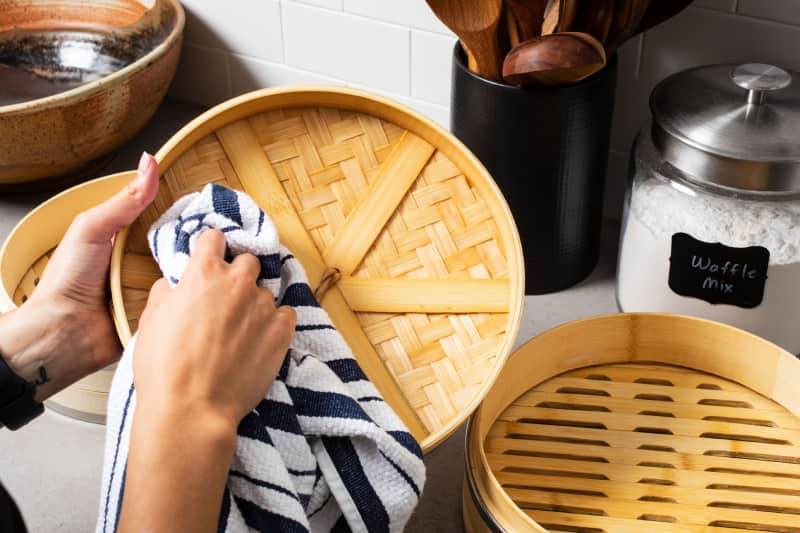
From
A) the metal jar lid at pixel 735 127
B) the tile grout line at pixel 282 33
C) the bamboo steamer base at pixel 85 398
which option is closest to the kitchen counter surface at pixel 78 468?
the bamboo steamer base at pixel 85 398

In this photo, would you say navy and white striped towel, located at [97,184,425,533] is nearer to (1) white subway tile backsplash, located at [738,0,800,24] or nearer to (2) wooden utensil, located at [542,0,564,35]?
(2) wooden utensil, located at [542,0,564,35]

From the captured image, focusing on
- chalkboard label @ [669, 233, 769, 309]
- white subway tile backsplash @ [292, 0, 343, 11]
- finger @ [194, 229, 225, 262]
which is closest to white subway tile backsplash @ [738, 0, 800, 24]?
chalkboard label @ [669, 233, 769, 309]

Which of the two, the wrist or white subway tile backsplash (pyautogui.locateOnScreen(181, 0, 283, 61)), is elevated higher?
the wrist

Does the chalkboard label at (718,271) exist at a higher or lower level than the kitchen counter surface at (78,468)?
higher

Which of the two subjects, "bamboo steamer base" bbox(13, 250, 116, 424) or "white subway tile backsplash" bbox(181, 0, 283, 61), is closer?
"bamboo steamer base" bbox(13, 250, 116, 424)

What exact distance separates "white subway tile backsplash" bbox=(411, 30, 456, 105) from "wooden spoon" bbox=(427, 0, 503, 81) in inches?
9.7

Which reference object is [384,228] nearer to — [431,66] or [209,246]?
[209,246]

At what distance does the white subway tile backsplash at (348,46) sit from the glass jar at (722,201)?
0.36 m

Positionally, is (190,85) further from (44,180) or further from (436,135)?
(436,135)

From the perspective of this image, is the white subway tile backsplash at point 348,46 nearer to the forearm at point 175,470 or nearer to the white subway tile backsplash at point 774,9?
the white subway tile backsplash at point 774,9

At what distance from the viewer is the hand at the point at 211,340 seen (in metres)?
0.62

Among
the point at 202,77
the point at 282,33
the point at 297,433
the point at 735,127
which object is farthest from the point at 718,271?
the point at 202,77

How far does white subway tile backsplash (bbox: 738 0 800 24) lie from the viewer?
3.11ft

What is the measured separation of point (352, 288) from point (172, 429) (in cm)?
26
